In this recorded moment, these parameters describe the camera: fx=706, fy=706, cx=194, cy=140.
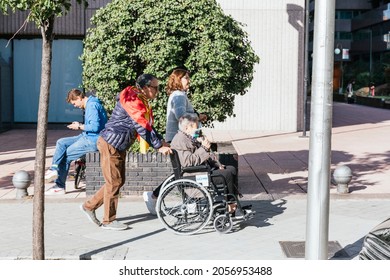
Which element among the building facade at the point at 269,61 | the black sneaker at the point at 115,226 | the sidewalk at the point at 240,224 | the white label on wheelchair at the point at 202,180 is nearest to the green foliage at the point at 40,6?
the sidewalk at the point at 240,224

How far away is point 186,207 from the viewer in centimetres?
805

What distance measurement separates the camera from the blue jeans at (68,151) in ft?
35.2

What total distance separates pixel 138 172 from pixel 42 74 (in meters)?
3.92

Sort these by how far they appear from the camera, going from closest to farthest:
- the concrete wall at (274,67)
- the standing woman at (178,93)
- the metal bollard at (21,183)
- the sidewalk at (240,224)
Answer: the sidewalk at (240,224) < the standing woman at (178,93) < the metal bollard at (21,183) < the concrete wall at (274,67)

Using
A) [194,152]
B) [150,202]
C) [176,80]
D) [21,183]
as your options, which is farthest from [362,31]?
[194,152]

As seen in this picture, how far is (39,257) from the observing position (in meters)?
6.58

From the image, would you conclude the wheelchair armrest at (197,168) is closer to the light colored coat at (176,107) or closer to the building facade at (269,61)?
the light colored coat at (176,107)

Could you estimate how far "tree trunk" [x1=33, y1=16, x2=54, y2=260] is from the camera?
6.47 meters

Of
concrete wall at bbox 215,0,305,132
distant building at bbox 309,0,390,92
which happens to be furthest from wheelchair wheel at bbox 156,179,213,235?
distant building at bbox 309,0,390,92

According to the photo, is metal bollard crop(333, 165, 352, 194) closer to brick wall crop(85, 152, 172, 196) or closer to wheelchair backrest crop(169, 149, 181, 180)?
brick wall crop(85, 152, 172, 196)

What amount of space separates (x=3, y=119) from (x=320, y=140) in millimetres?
19935

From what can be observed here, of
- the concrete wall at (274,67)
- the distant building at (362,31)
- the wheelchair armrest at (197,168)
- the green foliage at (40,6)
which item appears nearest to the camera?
the green foliage at (40,6)

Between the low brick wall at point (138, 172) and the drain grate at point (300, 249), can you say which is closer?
the drain grate at point (300, 249)
